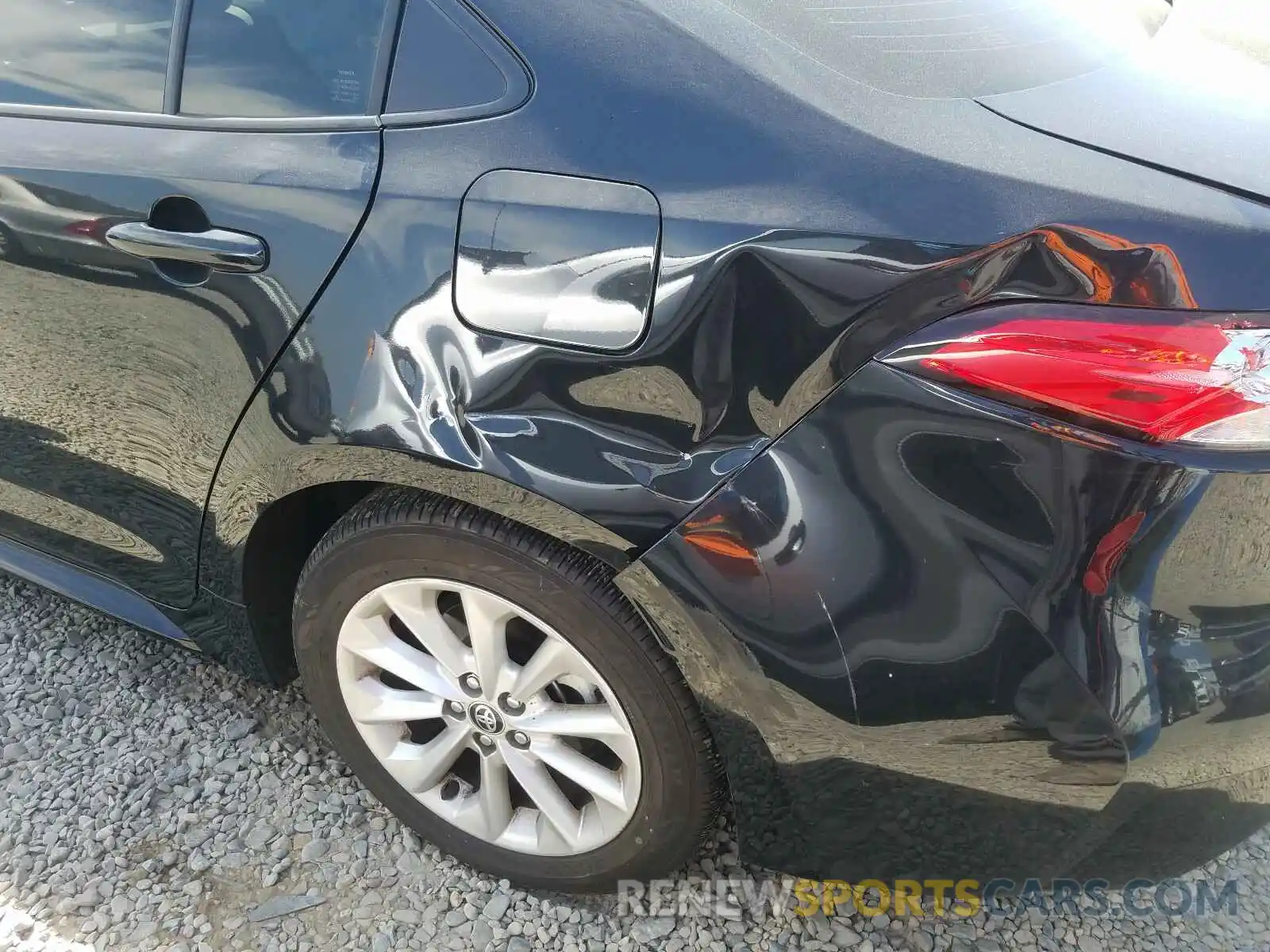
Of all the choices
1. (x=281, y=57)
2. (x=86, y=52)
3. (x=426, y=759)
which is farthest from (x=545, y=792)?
(x=86, y=52)

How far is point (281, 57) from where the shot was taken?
1.54 metres

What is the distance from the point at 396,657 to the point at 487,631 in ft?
0.77

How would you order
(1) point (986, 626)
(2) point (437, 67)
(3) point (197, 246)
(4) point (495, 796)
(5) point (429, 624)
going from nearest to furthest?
(1) point (986, 626), (2) point (437, 67), (3) point (197, 246), (5) point (429, 624), (4) point (495, 796)

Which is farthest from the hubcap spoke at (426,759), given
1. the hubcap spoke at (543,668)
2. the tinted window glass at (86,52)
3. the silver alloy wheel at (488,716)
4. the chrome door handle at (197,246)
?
the tinted window glass at (86,52)

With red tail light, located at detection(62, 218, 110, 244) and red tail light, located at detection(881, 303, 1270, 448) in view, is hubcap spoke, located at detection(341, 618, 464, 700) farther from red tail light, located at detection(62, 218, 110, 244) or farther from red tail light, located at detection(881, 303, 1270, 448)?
red tail light, located at detection(881, 303, 1270, 448)

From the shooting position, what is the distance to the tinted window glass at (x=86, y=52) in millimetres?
1655

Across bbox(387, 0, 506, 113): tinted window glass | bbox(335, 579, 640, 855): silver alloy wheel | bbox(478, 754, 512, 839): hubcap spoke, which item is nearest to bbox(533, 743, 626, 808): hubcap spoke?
bbox(335, 579, 640, 855): silver alloy wheel

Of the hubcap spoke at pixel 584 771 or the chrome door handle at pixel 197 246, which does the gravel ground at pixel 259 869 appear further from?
the chrome door handle at pixel 197 246

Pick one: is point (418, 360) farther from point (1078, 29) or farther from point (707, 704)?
point (1078, 29)

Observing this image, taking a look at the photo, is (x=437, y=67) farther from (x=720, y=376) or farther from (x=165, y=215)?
(x=720, y=376)

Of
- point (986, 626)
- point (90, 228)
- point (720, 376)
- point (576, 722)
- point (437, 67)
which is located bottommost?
point (576, 722)

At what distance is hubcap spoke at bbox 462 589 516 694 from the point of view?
1.53 metres

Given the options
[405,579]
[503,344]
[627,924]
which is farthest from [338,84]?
[627,924]

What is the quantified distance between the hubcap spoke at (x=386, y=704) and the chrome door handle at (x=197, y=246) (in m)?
0.75
